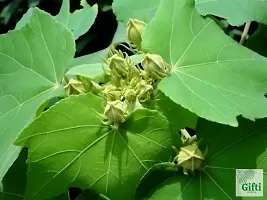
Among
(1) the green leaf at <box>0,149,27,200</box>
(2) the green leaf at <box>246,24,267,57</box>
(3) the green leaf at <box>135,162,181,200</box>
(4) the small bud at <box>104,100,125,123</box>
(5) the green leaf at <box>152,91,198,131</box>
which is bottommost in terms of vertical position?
(1) the green leaf at <box>0,149,27,200</box>

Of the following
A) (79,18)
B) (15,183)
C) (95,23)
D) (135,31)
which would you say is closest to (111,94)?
(135,31)

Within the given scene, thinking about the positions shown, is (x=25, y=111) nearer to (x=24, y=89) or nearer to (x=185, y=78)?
(x=24, y=89)

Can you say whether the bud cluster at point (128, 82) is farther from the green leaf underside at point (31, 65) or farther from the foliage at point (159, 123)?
the green leaf underside at point (31, 65)

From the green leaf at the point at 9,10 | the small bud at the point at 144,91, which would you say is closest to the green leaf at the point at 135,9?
the small bud at the point at 144,91

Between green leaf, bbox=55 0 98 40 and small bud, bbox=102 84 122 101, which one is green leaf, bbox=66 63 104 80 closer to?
small bud, bbox=102 84 122 101

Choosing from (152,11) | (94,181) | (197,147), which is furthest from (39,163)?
(152,11)

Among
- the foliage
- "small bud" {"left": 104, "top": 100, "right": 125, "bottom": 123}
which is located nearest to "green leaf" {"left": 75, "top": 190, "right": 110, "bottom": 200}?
the foliage
